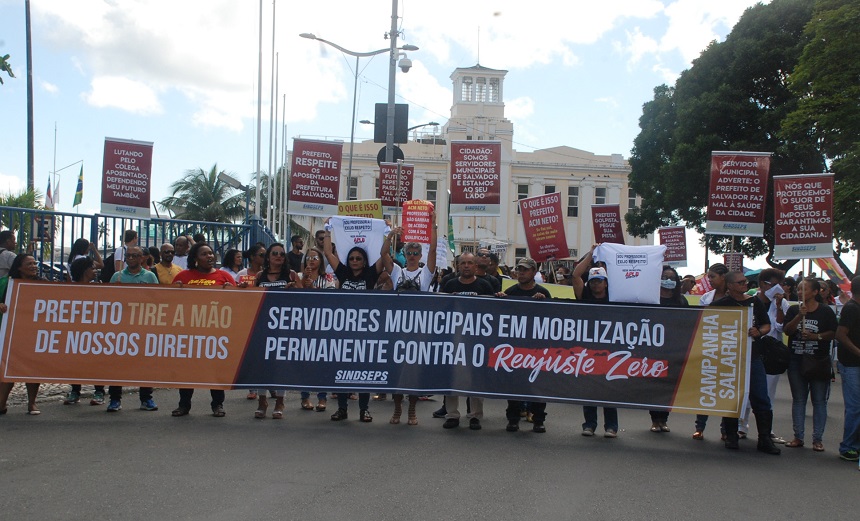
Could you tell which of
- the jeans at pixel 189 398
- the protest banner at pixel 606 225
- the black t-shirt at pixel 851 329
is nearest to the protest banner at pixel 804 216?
the protest banner at pixel 606 225

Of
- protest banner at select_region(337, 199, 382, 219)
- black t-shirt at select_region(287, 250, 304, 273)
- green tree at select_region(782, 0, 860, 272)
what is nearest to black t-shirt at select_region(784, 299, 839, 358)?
black t-shirt at select_region(287, 250, 304, 273)

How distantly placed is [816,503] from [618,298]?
3306 millimetres

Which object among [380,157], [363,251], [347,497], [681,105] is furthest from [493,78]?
[347,497]

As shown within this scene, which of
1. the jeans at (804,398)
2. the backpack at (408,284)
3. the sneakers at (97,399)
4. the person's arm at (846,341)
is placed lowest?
the sneakers at (97,399)

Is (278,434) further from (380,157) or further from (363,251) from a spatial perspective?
(380,157)

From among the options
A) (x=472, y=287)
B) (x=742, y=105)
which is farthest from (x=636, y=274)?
(x=742, y=105)

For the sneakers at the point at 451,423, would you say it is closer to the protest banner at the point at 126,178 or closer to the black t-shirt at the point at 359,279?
the black t-shirt at the point at 359,279

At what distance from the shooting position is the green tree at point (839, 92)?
91.5 ft

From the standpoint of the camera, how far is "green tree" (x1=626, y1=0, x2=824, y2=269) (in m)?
36.0

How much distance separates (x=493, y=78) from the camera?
214 ft

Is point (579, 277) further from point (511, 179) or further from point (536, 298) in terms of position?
point (511, 179)

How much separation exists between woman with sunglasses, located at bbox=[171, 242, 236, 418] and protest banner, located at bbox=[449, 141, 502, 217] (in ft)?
20.2

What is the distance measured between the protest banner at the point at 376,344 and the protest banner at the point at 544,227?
7400 millimetres

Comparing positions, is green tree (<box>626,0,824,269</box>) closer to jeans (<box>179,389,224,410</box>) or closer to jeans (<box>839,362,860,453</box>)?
jeans (<box>839,362,860,453</box>)
